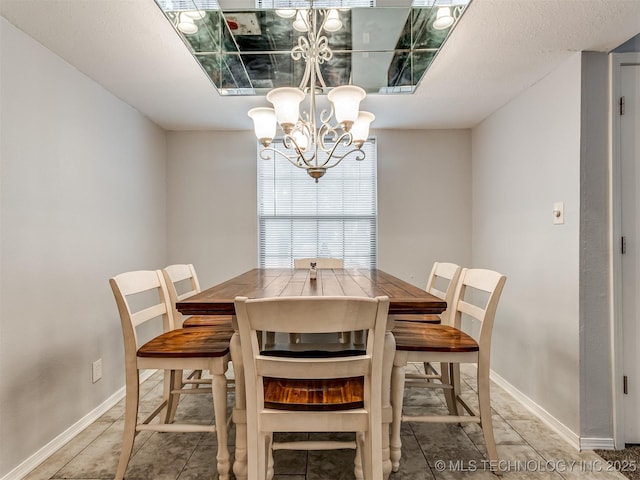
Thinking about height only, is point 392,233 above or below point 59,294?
above

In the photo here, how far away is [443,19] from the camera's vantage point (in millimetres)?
1787

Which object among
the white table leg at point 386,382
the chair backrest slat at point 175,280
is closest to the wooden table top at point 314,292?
the white table leg at point 386,382

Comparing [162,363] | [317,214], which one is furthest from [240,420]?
[317,214]

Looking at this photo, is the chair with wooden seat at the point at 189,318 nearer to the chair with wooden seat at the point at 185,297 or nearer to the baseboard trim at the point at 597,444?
the chair with wooden seat at the point at 185,297

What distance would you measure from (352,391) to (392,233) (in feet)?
7.69

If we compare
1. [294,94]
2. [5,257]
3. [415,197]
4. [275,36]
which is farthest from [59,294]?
[415,197]

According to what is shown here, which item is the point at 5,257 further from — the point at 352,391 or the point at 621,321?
the point at 621,321

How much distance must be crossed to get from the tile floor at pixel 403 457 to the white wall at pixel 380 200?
1.59 m

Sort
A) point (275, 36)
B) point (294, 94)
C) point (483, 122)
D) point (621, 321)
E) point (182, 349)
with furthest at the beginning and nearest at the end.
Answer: point (483, 122)
point (275, 36)
point (621, 321)
point (294, 94)
point (182, 349)

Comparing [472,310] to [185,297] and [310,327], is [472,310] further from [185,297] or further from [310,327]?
[185,297]

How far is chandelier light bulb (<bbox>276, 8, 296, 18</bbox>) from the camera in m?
1.90

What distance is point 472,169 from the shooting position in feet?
11.2

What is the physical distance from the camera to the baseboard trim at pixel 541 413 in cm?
192

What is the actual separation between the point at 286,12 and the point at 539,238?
209 cm
